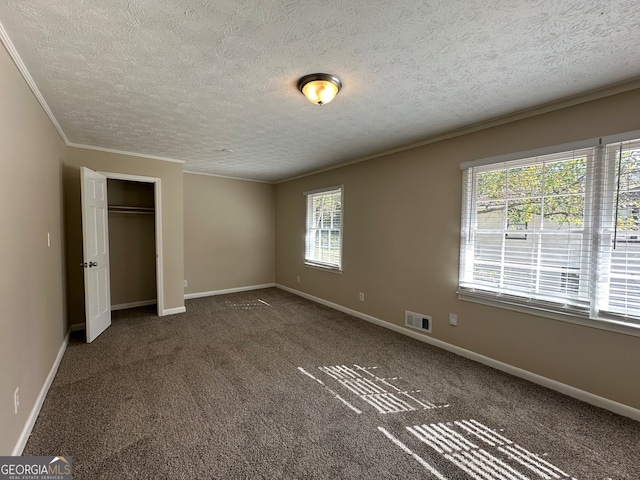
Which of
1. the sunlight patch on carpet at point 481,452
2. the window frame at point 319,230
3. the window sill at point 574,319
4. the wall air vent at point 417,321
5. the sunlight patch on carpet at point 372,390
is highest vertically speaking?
the window frame at point 319,230

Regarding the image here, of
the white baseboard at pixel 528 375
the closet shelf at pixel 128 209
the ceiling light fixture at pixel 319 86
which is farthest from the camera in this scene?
the closet shelf at pixel 128 209

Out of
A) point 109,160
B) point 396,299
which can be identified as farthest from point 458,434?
point 109,160

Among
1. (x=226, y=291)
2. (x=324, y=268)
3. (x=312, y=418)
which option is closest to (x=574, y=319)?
(x=312, y=418)

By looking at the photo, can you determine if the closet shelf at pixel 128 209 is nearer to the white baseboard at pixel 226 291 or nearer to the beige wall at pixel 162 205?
the beige wall at pixel 162 205

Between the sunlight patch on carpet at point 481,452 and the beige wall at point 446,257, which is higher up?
the beige wall at point 446,257

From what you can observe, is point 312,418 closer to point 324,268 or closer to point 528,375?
point 528,375

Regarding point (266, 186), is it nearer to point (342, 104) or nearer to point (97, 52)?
point (342, 104)

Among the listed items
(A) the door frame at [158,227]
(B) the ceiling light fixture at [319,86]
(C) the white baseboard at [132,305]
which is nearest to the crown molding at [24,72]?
(A) the door frame at [158,227]

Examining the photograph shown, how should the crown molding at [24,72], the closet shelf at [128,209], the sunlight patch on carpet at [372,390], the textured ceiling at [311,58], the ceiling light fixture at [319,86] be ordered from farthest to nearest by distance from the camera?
1. the closet shelf at [128,209]
2. the sunlight patch on carpet at [372,390]
3. the ceiling light fixture at [319,86]
4. the crown molding at [24,72]
5. the textured ceiling at [311,58]

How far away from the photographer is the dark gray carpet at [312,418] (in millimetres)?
1686

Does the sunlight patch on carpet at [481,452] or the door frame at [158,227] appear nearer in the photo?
the sunlight patch on carpet at [481,452]

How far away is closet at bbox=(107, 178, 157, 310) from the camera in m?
4.75

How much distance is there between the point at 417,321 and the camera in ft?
11.9

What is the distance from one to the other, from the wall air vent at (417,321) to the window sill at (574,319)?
65 centimetres
